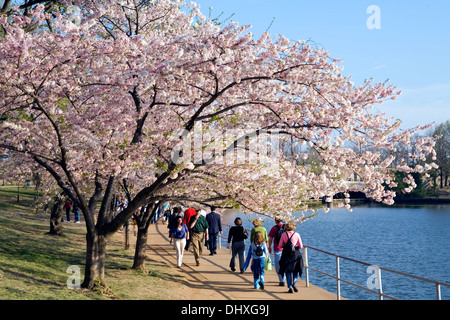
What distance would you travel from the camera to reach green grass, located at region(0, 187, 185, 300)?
34.3ft

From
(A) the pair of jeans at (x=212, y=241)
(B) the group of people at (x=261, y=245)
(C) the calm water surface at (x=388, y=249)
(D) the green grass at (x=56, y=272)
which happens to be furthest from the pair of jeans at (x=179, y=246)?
(C) the calm water surface at (x=388, y=249)

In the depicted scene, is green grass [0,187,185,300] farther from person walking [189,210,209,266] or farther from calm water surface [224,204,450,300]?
calm water surface [224,204,450,300]

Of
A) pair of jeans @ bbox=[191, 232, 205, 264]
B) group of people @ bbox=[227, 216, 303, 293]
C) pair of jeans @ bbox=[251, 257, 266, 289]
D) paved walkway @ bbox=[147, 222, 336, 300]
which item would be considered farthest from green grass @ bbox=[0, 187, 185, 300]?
group of people @ bbox=[227, 216, 303, 293]

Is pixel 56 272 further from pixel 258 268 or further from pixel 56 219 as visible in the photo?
pixel 56 219

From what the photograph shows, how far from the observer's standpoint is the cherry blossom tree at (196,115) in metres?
8.98

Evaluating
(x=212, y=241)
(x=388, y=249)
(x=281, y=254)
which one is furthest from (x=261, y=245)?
(x=388, y=249)

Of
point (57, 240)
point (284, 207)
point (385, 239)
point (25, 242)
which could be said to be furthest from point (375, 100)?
point (385, 239)

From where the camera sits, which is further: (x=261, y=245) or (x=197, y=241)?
(x=197, y=241)

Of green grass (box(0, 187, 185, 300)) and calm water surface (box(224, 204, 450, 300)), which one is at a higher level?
green grass (box(0, 187, 185, 300))

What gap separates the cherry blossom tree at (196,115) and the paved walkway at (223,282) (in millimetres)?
2101

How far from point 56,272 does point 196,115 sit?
6418 millimetres

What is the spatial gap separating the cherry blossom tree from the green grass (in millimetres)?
1005

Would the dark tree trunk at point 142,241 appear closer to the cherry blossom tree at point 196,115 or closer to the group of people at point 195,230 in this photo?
the group of people at point 195,230

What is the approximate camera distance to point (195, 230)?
16.5 meters
